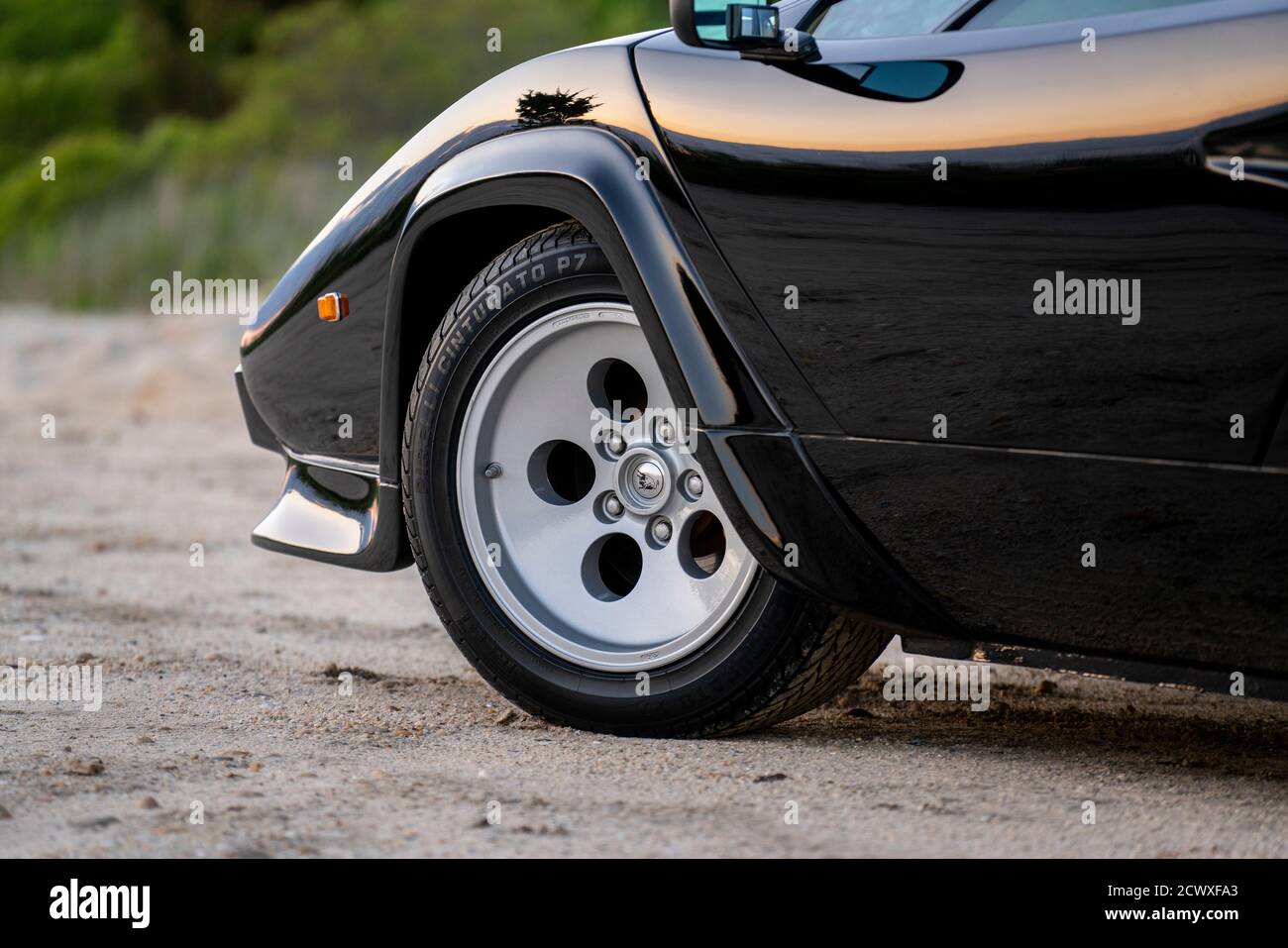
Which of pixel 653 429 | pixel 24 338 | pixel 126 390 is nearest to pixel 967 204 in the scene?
pixel 653 429

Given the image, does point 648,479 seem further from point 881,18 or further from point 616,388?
point 881,18

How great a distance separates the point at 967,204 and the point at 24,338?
43.4 ft

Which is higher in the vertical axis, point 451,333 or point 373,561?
point 451,333

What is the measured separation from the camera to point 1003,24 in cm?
266

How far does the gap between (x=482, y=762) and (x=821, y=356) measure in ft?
3.34

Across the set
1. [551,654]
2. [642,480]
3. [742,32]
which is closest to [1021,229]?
[742,32]

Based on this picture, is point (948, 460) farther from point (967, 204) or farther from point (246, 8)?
point (246, 8)

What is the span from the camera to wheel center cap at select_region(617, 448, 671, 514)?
304 centimetres

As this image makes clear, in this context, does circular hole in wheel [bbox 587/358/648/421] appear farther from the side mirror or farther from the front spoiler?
the side mirror

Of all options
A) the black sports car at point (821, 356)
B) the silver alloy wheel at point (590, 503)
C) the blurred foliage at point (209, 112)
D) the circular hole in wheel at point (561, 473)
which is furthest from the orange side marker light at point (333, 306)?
the blurred foliage at point (209, 112)

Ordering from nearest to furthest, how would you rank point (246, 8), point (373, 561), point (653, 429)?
1. point (653, 429)
2. point (373, 561)
3. point (246, 8)

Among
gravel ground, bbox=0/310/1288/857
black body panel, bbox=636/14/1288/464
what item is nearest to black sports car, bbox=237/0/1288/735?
black body panel, bbox=636/14/1288/464

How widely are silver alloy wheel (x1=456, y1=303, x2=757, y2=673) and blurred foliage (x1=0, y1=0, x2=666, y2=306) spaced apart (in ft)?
43.2

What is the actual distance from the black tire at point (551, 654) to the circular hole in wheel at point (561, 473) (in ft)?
0.61
